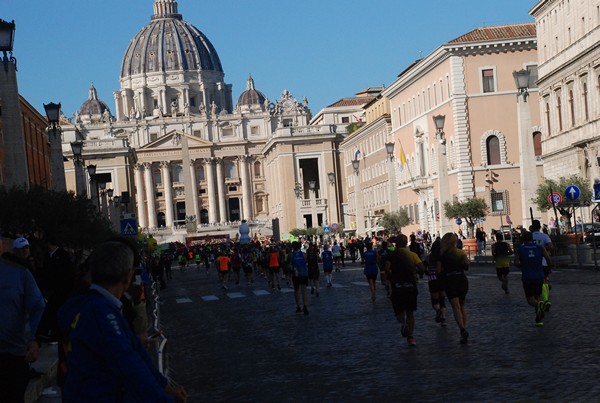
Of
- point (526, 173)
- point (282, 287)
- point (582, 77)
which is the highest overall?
point (582, 77)

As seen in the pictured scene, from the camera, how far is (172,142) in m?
179

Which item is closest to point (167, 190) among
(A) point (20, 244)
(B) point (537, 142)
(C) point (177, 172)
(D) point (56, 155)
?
(C) point (177, 172)

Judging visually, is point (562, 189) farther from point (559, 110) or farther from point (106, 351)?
point (106, 351)

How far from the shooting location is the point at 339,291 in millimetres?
31641

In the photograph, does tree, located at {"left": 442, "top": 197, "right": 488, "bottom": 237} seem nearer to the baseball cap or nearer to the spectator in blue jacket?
the baseball cap

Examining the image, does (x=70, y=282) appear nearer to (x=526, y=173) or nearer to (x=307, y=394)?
(x=307, y=394)

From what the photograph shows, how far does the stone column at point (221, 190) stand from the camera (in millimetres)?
181875

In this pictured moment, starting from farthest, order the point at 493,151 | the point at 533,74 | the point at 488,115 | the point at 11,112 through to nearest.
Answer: the point at 488,115 < the point at 493,151 < the point at 533,74 < the point at 11,112

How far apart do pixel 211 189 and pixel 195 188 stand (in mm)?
3262

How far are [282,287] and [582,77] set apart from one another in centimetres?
1767

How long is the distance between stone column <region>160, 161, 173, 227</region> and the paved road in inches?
6070

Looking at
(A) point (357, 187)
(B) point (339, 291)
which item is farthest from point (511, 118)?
(B) point (339, 291)

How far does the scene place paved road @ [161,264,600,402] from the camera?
11.4 metres

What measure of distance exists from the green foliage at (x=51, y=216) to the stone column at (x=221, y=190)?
472ft
